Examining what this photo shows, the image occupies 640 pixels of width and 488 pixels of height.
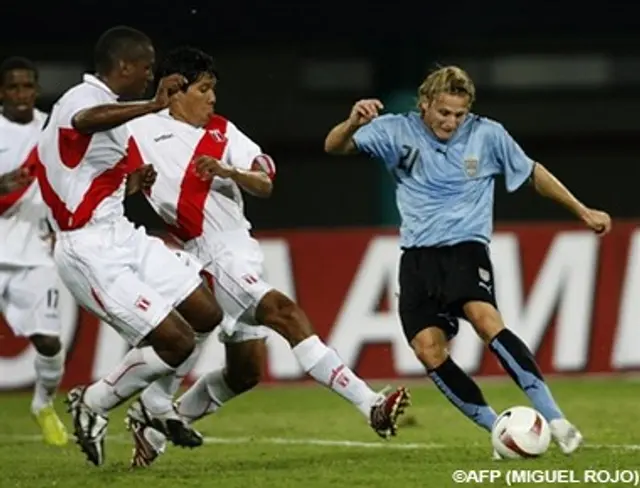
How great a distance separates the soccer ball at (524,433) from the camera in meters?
8.88

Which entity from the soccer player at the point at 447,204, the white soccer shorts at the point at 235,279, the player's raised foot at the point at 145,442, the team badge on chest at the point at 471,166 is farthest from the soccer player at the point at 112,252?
the team badge on chest at the point at 471,166

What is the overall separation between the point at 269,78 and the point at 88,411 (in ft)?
32.1

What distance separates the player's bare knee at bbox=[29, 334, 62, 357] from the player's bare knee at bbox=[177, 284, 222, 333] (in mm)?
2391

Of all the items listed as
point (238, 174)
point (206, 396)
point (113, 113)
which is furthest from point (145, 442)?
point (113, 113)

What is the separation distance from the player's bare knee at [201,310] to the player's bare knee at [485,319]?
1.18 meters

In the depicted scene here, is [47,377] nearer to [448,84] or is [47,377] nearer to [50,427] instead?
[50,427]

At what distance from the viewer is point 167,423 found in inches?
384

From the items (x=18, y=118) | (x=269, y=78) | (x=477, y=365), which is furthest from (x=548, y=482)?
(x=269, y=78)

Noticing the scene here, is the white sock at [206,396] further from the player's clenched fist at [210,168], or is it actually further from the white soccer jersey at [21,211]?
the white soccer jersey at [21,211]

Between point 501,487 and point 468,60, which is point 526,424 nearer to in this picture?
point 501,487

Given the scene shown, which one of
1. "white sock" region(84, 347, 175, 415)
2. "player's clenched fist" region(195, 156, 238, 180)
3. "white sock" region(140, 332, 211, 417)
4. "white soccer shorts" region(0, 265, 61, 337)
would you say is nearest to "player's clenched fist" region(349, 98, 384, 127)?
"player's clenched fist" region(195, 156, 238, 180)

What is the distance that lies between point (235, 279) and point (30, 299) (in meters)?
2.56

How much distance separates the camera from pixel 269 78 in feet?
62.6

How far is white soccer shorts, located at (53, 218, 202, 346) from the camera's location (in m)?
9.35
